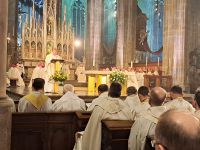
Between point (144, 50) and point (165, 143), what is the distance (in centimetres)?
2049


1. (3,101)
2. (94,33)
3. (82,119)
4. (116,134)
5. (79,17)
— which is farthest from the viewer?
(79,17)

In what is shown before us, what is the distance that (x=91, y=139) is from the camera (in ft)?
15.1

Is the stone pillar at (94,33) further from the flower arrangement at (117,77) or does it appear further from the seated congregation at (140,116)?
the seated congregation at (140,116)

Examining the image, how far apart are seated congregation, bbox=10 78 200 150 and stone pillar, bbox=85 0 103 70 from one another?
1571cm

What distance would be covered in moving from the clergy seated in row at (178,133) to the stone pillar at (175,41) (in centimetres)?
1538

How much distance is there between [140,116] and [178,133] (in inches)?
104

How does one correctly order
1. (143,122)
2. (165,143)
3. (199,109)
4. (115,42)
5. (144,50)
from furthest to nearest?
(115,42) → (144,50) → (199,109) → (143,122) → (165,143)

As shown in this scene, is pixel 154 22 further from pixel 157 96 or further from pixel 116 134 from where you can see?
pixel 116 134

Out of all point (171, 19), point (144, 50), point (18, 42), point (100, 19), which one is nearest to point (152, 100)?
point (171, 19)

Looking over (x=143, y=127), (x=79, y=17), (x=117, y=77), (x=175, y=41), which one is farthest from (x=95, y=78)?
(x=79, y=17)

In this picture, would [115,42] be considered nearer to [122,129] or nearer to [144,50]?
[144,50]

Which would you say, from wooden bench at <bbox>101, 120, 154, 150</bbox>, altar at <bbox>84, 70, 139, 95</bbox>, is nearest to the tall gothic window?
altar at <bbox>84, 70, 139, 95</bbox>

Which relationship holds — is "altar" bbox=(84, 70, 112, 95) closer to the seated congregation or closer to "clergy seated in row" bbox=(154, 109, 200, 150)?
the seated congregation

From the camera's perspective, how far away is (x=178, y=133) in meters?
1.52
